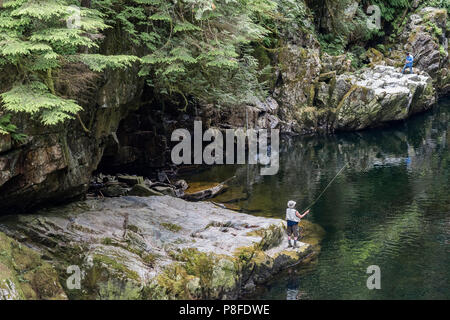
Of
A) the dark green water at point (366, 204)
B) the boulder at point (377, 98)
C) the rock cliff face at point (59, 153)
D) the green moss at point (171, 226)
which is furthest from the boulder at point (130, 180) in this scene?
the boulder at point (377, 98)

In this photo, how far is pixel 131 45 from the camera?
1725 cm

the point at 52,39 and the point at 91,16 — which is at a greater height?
the point at 91,16

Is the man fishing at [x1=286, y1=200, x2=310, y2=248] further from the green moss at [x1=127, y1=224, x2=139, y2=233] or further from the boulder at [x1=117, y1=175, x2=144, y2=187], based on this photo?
the boulder at [x1=117, y1=175, x2=144, y2=187]

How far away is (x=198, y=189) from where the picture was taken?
76.1 ft

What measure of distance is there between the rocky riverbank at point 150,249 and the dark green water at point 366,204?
1019 millimetres

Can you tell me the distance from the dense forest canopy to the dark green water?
5.21 meters

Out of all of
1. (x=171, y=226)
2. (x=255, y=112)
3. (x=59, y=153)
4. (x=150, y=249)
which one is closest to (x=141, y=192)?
(x=171, y=226)

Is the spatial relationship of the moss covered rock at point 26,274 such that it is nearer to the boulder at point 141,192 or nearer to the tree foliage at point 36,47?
the tree foliage at point 36,47

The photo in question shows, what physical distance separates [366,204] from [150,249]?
1060cm
